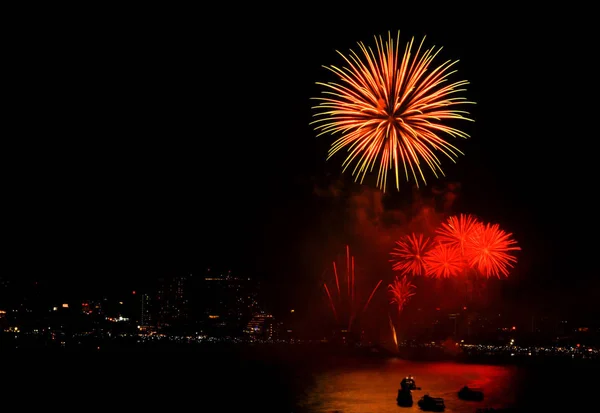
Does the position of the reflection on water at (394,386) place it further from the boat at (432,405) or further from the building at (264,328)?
the building at (264,328)

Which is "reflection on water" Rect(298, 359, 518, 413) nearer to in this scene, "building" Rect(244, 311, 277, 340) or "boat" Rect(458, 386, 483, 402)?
"boat" Rect(458, 386, 483, 402)

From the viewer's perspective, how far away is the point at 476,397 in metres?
52.2

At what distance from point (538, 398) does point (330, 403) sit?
1941 centimetres

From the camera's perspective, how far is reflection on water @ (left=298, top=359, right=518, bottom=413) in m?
50.1

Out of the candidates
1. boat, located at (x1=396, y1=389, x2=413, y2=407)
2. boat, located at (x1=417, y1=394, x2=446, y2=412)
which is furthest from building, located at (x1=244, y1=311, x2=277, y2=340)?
boat, located at (x1=417, y1=394, x2=446, y2=412)

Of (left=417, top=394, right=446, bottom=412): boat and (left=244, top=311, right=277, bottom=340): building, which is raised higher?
(left=244, top=311, right=277, bottom=340): building

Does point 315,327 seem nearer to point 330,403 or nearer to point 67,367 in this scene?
point 67,367

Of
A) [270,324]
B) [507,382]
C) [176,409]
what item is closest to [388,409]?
[176,409]

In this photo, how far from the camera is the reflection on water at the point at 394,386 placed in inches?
1971

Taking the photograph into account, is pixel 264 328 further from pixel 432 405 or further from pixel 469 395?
pixel 432 405

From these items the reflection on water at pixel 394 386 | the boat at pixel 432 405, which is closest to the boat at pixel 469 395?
the reflection on water at pixel 394 386

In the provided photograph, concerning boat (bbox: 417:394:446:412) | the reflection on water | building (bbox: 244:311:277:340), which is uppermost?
building (bbox: 244:311:277:340)

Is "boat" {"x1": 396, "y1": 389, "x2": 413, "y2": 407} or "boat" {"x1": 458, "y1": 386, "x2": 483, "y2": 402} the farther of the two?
"boat" {"x1": 458, "y1": 386, "x2": 483, "y2": 402}

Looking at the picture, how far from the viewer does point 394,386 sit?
63.8 m
